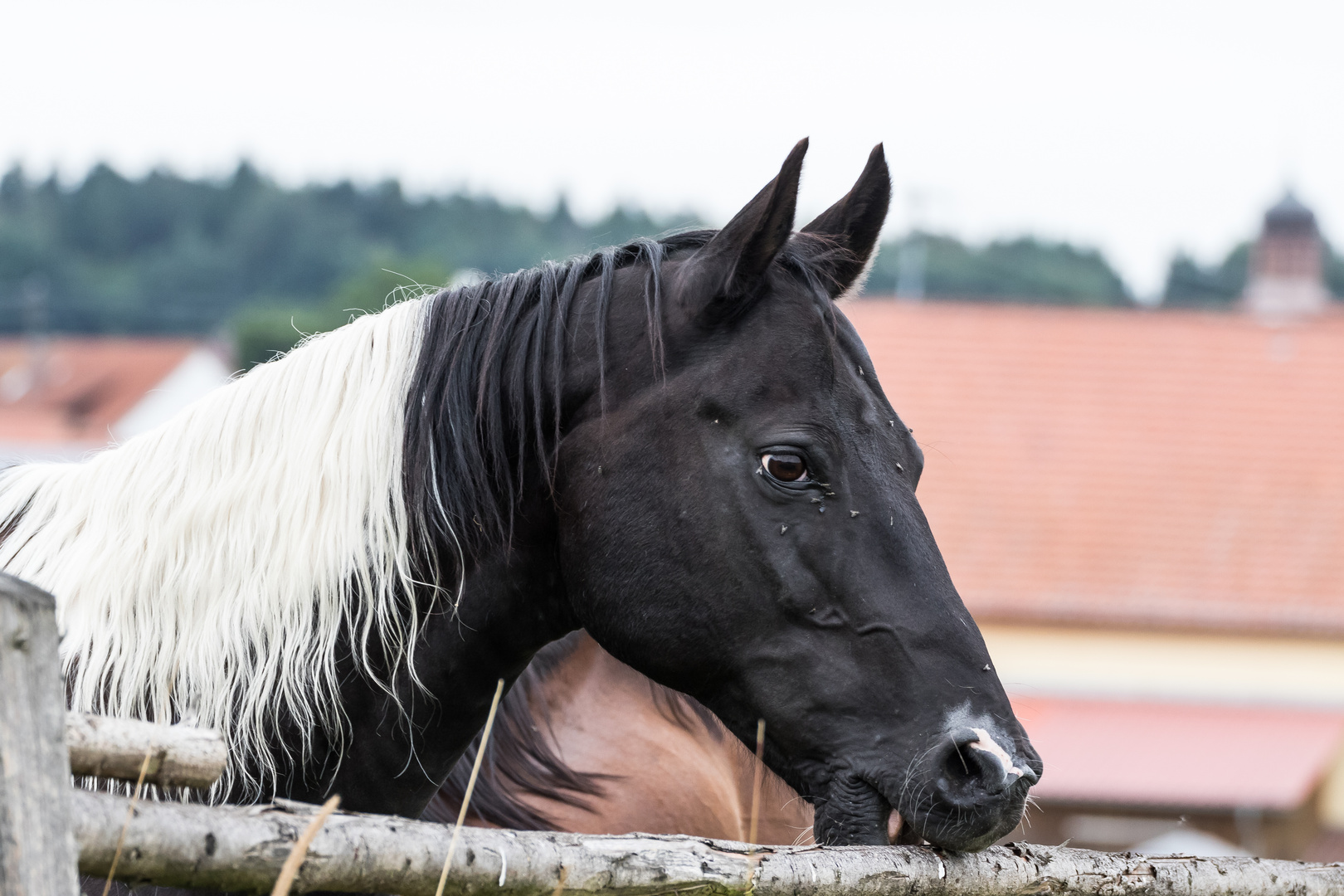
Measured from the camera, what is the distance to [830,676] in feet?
6.93

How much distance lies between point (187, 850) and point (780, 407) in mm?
1168

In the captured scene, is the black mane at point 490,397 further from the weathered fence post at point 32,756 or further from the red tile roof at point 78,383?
the red tile roof at point 78,383

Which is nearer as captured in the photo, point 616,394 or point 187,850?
point 187,850

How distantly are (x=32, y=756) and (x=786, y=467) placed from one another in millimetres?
1225

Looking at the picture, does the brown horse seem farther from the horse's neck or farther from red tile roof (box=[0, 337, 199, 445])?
red tile roof (box=[0, 337, 199, 445])

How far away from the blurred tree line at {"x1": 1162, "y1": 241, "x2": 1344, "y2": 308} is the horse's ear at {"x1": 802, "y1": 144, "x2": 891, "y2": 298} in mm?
55205

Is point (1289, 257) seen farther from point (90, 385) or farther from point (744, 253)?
point (90, 385)

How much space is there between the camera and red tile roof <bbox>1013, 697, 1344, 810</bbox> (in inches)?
550

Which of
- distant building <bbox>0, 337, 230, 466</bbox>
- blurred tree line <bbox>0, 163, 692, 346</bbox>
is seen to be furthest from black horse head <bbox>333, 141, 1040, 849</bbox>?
blurred tree line <bbox>0, 163, 692, 346</bbox>

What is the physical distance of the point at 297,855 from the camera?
1510mm

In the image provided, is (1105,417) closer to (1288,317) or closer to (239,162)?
(1288,317)

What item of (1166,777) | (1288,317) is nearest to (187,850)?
(1166,777)

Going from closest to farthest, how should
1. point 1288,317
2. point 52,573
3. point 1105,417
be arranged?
1. point 52,573
2. point 1105,417
3. point 1288,317

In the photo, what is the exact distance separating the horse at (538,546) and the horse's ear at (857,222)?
25 cm
